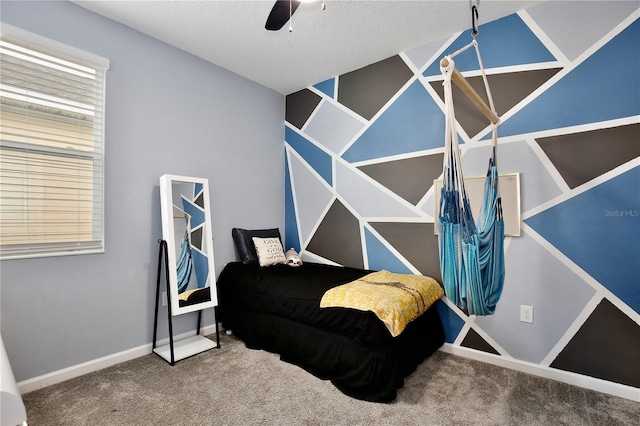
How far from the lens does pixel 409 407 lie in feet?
6.24

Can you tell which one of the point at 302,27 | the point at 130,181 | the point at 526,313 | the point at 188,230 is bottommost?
the point at 526,313

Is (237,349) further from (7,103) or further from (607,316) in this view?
(607,316)

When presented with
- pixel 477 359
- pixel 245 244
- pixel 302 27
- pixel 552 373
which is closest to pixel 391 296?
pixel 477 359

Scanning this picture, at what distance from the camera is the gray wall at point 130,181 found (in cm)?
212

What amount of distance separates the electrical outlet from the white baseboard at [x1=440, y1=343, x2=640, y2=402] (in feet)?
1.01

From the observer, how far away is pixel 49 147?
7.20 ft

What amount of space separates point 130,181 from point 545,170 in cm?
310

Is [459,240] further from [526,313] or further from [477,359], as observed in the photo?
[477,359]

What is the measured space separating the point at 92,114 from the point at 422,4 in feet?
8.22

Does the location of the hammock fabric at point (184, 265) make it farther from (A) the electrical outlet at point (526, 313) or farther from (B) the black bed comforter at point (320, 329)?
(A) the electrical outlet at point (526, 313)

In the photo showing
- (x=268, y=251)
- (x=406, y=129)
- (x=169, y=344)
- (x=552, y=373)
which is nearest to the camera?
(x=552, y=373)

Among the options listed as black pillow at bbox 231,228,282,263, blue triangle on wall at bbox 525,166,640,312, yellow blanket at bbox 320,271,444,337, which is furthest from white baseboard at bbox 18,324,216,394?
blue triangle on wall at bbox 525,166,640,312

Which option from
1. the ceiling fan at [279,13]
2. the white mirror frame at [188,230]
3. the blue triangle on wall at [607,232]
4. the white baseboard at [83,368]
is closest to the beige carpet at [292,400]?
the white baseboard at [83,368]

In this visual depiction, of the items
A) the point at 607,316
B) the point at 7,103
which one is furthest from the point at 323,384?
the point at 7,103
